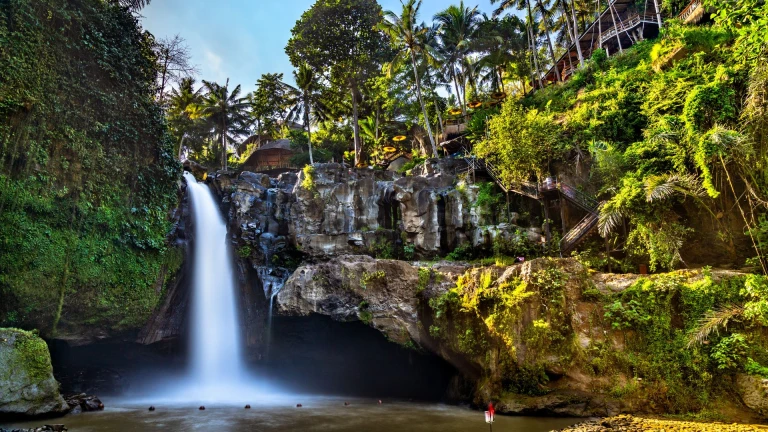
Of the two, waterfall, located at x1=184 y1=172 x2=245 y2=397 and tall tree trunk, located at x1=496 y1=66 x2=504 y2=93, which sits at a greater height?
tall tree trunk, located at x1=496 y1=66 x2=504 y2=93

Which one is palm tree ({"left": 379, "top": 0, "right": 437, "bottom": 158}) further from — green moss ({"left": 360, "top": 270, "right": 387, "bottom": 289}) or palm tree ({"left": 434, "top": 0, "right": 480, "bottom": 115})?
green moss ({"left": 360, "top": 270, "right": 387, "bottom": 289})

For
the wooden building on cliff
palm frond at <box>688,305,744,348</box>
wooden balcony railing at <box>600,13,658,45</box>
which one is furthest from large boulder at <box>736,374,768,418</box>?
wooden balcony railing at <box>600,13,658,45</box>

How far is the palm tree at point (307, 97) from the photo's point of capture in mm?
35219

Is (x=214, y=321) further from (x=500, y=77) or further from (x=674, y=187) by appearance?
(x=500, y=77)

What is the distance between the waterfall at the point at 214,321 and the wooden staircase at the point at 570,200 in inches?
593

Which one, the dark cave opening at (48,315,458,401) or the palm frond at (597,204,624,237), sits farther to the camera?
the dark cave opening at (48,315,458,401)

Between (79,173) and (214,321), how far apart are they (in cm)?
878

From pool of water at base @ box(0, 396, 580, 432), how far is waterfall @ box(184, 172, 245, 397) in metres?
3.30

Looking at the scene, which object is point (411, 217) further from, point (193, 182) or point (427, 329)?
point (193, 182)

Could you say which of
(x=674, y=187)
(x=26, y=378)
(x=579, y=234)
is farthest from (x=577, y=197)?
(x=26, y=378)

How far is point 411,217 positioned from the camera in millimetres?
22281

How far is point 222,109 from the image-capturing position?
41094 mm

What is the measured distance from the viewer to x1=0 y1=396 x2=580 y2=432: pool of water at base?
1184 cm

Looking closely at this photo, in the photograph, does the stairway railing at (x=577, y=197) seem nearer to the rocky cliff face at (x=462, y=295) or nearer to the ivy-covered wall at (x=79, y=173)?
the rocky cliff face at (x=462, y=295)
